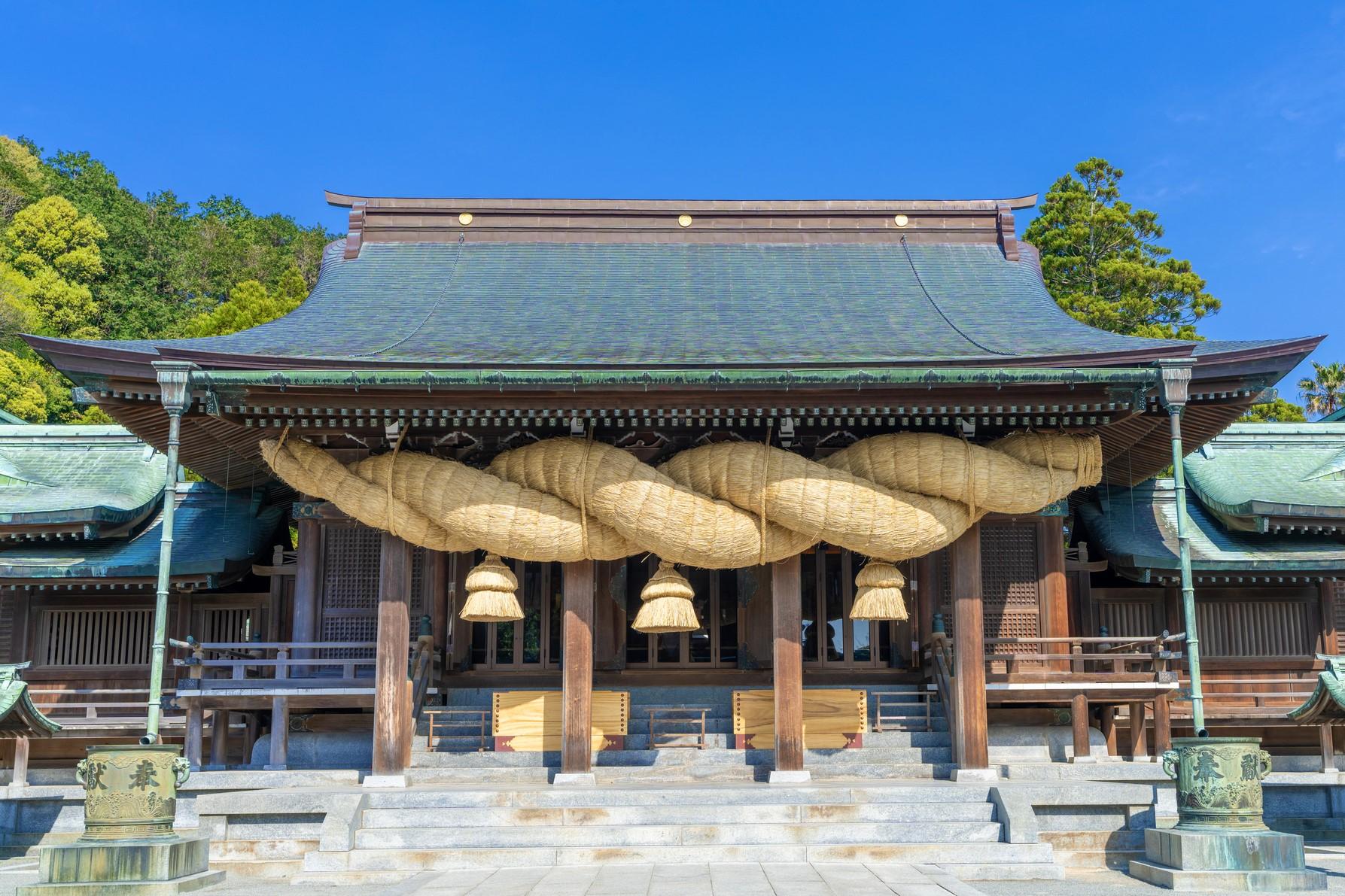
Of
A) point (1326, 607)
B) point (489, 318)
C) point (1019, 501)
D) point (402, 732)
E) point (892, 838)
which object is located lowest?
point (892, 838)

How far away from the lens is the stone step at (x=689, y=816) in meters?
10.6

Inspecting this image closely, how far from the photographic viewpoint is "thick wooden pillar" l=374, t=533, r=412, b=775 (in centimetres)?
1229

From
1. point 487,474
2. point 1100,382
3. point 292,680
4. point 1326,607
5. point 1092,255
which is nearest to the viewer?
point 1100,382

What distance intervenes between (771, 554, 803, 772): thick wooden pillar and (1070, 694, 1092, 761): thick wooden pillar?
3.50 metres

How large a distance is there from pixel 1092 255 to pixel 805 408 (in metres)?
22.5

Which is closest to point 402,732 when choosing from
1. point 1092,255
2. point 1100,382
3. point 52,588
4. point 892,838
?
point 892,838

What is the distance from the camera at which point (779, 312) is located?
607 inches

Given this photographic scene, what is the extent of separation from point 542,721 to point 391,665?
1917 millimetres

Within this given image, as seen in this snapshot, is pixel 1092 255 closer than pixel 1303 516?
No

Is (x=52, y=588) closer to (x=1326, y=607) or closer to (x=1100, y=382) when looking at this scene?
(x=1100, y=382)

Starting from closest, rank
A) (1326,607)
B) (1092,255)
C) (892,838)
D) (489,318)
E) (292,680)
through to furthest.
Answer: (892,838) → (292,680) → (489,318) → (1326,607) → (1092,255)

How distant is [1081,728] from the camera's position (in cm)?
1374

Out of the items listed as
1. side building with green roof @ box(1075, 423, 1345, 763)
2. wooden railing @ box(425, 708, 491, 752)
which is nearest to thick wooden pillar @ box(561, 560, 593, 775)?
wooden railing @ box(425, 708, 491, 752)

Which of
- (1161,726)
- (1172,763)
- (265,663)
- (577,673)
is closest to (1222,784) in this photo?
(1172,763)
